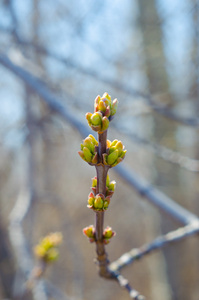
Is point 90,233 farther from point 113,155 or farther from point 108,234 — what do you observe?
point 113,155

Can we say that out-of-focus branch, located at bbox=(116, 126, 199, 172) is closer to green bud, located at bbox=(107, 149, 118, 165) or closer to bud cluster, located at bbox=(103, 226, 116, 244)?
bud cluster, located at bbox=(103, 226, 116, 244)

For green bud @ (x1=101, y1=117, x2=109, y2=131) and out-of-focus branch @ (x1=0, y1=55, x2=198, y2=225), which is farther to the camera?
out-of-focus branch @ (x1=0, y1=55, x2=198, y2=225)

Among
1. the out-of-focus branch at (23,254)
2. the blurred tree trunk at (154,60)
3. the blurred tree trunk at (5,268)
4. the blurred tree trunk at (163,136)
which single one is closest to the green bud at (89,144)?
the out-of-focus branch at (23,254)

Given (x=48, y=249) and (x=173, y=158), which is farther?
(x=173, y=158)

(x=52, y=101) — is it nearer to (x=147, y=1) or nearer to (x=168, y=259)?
(x=147, y=1)

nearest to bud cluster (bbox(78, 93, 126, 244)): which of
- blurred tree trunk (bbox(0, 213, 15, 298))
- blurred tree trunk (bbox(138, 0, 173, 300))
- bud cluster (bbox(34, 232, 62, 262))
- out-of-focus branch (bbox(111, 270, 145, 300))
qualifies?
out-of-focus branch (bbox(111, 270, 145, 300))

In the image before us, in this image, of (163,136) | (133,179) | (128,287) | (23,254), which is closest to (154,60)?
(163,136)
